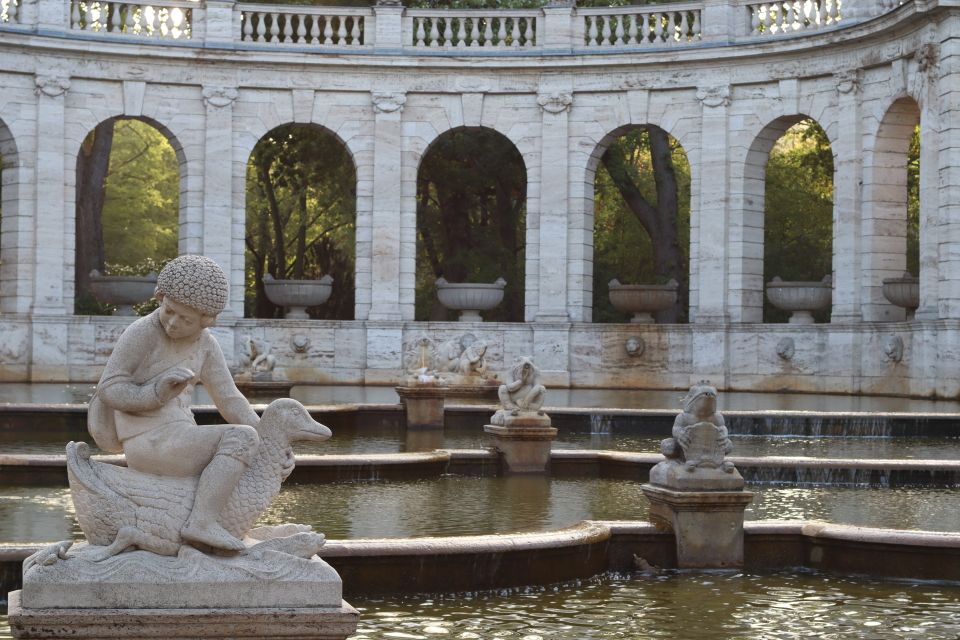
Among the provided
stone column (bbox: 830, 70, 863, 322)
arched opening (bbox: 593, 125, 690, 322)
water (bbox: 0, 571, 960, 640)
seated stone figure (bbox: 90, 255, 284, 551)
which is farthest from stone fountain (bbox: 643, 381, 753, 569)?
arched opening (bbox: 593, 125, 690, 322)

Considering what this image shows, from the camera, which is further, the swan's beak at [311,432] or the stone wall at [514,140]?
the stone wall at [514,140]

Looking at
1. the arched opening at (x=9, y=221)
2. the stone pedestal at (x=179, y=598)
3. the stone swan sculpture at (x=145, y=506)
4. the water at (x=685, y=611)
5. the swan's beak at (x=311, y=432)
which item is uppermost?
the arched opening at (x=9, y=221)

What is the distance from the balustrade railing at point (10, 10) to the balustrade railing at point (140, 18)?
124 cm

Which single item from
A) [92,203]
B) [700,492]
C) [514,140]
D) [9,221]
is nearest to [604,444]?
[700,492]

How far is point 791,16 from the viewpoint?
33.7m

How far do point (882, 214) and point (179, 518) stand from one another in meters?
27.1

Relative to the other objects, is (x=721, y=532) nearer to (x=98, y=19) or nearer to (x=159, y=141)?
(x=98, y=19)

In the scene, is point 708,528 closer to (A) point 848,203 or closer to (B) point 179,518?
(B) point 179,518

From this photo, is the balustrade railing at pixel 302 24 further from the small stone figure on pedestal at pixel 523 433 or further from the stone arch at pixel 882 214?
the small stone figure on pedestal at pixel 523 433

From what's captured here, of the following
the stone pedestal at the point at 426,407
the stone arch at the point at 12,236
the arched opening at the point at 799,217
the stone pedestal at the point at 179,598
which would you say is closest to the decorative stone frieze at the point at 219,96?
the stone arch at the point at 12,236

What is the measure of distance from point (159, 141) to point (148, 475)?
158 ft

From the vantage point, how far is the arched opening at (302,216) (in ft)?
142

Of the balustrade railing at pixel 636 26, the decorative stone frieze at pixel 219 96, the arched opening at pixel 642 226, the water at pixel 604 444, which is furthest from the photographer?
the arched opening at pixel 642 226

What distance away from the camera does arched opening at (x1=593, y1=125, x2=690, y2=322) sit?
40375 millimetres
